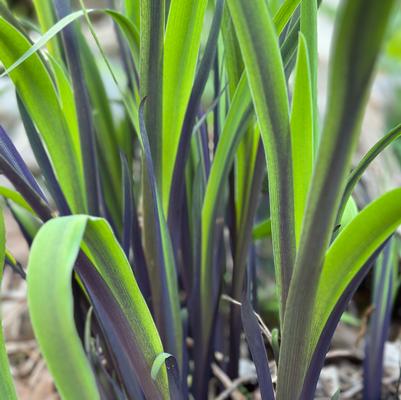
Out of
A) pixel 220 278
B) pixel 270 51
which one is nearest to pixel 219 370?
pixel 220 278

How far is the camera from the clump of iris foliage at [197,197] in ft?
0.73

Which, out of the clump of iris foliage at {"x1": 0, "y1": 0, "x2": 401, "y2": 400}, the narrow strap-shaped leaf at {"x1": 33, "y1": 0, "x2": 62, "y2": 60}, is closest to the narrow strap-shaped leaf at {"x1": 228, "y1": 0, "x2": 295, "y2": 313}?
the clump of iris foliage at {"x1": 0, "y1": 0, "x2": 401, "y2": 400}

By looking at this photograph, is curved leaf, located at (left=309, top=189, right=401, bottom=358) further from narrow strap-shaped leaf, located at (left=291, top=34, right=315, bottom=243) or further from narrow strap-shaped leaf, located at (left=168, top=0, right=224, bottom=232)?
narrow strap-shaped leaf, located at (left=168, top=0, right=224, bottom=232)

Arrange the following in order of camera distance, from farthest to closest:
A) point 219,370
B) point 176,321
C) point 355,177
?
point 219,370
point 176,321
point 355,177

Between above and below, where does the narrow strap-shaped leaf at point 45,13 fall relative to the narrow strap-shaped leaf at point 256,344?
above

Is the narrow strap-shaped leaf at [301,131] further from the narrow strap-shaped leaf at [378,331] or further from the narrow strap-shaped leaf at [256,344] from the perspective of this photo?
the narrow strap-shaped leaf at [378,331]

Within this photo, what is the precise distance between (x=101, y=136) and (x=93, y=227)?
323 mm

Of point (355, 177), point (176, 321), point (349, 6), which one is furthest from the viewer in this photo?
point (176, 321)

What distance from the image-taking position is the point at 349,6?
187 millimetres

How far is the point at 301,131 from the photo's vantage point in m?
0.32

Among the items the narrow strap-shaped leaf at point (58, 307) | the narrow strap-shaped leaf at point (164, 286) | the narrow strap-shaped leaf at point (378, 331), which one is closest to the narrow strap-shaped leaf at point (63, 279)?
the narrow strap-shaped leaf at point (58, 307)

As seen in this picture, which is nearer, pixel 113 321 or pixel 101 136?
pixel 113 321

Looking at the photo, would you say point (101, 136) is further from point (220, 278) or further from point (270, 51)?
point (270, 51)

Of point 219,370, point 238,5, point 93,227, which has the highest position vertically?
point 238,5
